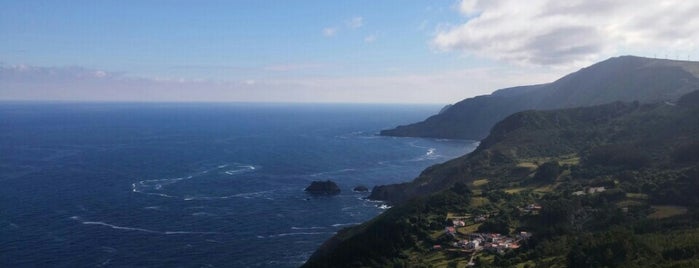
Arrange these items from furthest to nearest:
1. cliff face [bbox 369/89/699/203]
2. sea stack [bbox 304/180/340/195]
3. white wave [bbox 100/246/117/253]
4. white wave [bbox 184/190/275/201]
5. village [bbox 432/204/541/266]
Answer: sea stack [bbox 304/180/340/195] → white wave [bbox 184/190/275/201] → cliff face [bbox 369/89/699/203] → white wave [bbox 100/246/117/253] → village [bbox 432/204/541/266]

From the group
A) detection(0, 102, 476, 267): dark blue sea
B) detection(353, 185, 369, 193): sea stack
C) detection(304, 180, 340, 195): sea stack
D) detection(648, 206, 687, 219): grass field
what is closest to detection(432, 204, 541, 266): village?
detection(648, 206, 687, 219): grass field

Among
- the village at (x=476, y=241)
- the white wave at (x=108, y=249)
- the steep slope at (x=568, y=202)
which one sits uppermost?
the steep slope at (x=568, y=202)

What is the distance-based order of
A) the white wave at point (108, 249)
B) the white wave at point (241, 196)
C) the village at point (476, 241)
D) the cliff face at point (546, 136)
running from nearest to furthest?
the village at point (476, 241)
the white wave at point (108, 249)
the cliff face at point (546, 136)
the white wave at point (241, 196)

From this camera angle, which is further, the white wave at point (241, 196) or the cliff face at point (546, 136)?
the white wave at point (241, 196)

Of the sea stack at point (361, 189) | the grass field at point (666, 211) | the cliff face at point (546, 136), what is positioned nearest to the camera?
the grass field at point (666, 211)

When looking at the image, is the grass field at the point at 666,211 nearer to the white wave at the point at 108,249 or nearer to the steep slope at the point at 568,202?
the steep slope at the point at 568,202

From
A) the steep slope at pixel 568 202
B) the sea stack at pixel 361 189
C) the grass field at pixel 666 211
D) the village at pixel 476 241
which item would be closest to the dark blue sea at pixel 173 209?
the sea stack at pixel 361 189

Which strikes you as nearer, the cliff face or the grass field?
the grass field

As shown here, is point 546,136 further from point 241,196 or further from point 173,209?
point 173,209

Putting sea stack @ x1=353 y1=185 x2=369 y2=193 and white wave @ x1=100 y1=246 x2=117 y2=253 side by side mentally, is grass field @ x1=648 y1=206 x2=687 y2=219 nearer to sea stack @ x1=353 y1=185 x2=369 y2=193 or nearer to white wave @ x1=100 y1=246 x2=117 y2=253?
sea stack @ x1=353 y1=185 x2=369 y2=193
